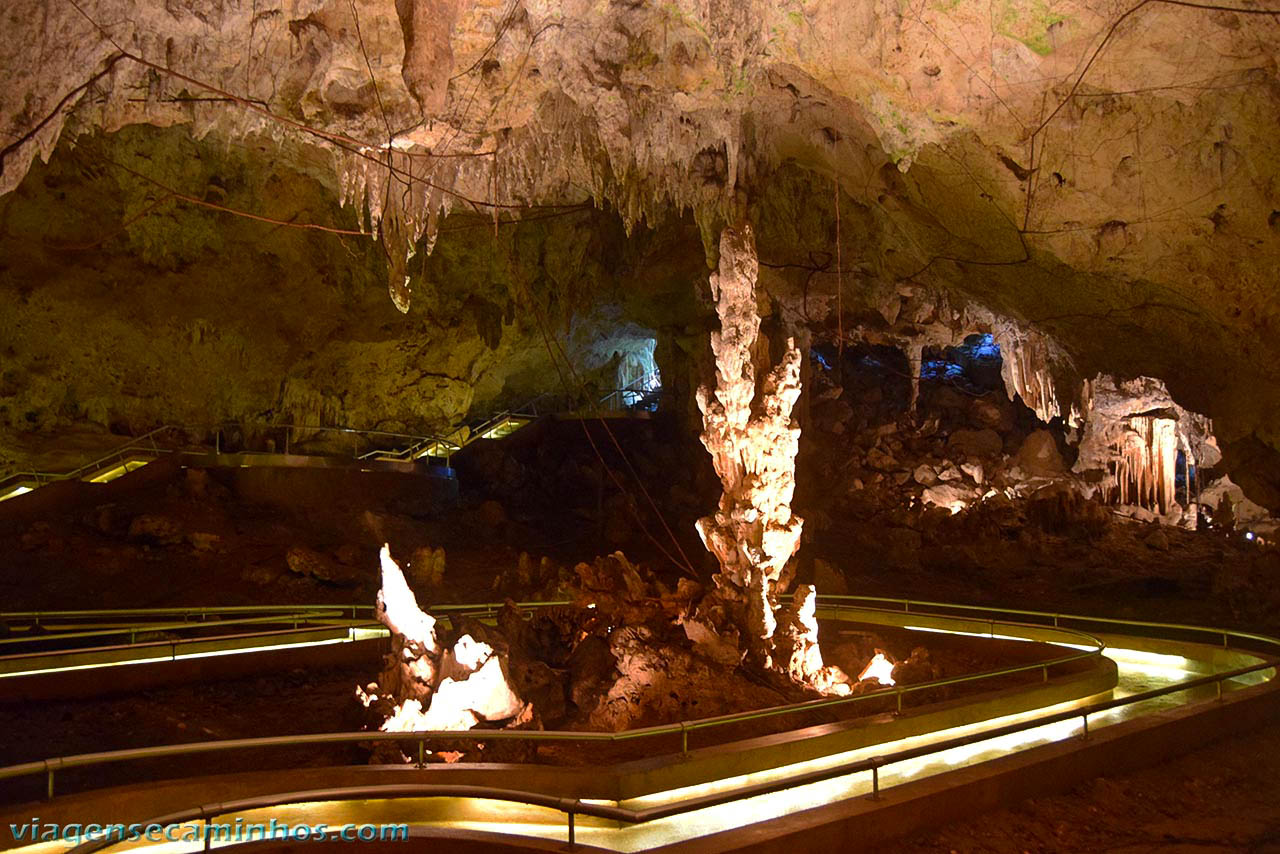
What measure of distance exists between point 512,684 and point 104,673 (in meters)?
3.83

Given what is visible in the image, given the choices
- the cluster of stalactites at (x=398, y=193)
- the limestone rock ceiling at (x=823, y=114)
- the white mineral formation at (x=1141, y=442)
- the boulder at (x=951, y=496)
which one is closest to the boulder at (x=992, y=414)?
the white mineral formation at (x=1141, y=442)

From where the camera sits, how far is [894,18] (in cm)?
802

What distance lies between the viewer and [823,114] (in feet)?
39.1

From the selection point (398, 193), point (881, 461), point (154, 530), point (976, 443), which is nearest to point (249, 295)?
point (154, 530)

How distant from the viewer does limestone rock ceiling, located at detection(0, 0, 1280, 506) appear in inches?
301

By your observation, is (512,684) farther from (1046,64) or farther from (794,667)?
(1046,64)

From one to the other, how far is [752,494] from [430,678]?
3.66 meters

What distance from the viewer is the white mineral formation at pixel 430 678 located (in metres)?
7.77

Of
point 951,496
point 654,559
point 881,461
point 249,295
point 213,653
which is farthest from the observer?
point 881,461

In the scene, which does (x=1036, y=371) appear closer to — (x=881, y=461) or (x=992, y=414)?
(x=881, y=461)

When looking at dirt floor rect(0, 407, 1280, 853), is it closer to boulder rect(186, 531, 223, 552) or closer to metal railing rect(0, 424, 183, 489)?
boulder rect(186, 531, 223, 552)

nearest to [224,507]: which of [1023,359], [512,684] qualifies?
[512,684]

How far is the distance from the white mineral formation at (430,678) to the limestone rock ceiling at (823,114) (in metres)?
4.47

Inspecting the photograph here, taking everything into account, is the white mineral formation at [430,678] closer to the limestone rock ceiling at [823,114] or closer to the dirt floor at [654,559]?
the dirt floor at [654,559]
